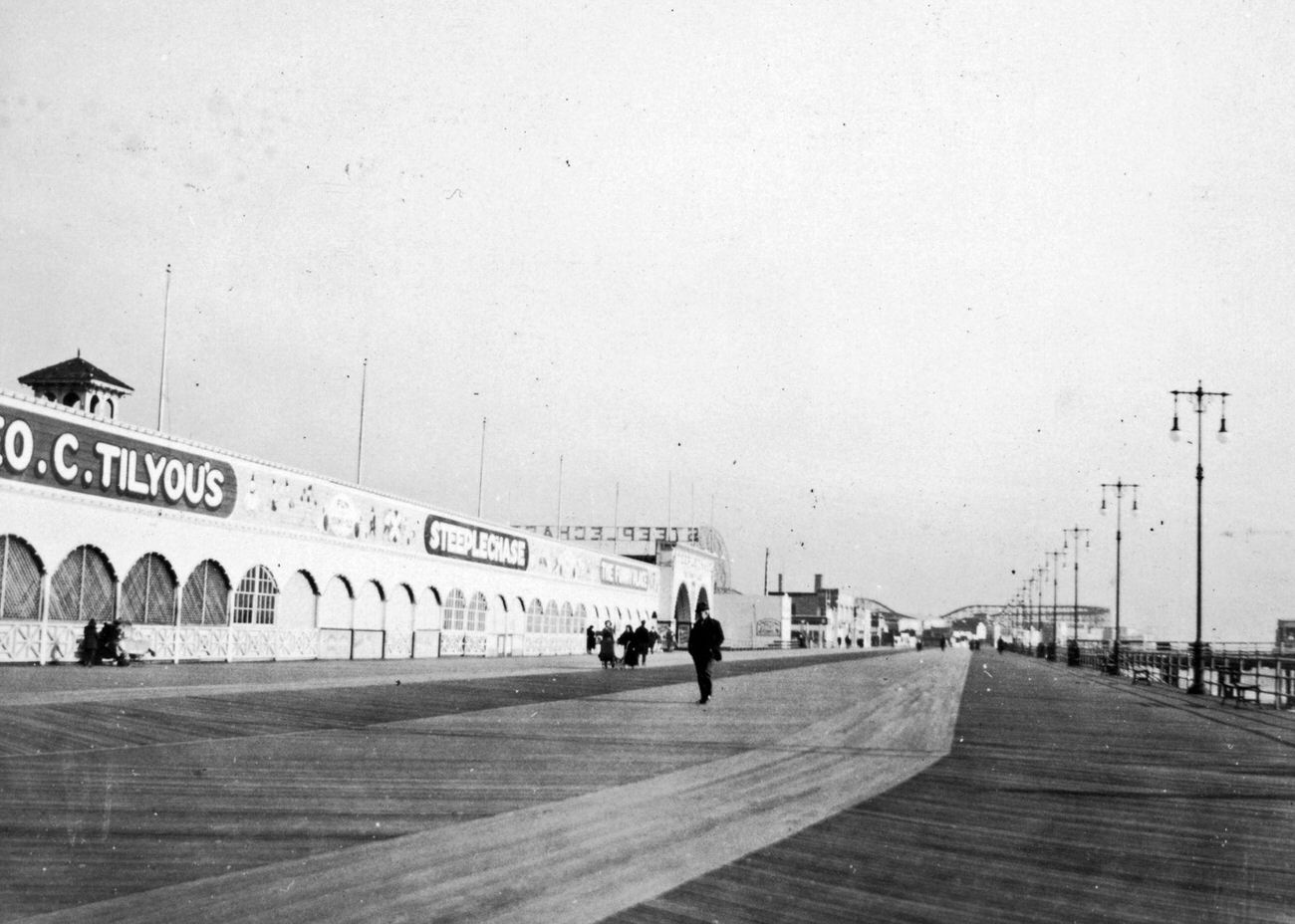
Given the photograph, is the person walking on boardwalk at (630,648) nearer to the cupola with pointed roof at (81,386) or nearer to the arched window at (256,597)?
the arched window at (256,597)

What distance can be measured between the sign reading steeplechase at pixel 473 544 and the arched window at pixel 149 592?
56.5ft

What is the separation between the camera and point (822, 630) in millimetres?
167250

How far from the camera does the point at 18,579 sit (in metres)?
28.5

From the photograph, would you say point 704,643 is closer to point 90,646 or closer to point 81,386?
point 90,646

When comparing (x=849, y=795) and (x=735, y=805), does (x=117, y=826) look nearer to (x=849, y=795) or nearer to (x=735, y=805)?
(x=735, y=805)

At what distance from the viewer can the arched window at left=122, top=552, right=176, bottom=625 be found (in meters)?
32.5

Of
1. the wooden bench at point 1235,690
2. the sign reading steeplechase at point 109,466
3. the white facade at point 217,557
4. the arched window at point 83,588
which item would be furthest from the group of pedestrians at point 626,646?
the wooden bench at point 1235,690

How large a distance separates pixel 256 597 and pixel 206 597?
8.70 feet

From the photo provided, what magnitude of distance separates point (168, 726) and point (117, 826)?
24.3 ft

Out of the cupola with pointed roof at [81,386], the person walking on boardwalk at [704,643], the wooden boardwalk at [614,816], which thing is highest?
the cupola with pointed roof at [81,386]

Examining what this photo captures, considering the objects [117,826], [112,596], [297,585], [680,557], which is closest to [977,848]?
[117,826]

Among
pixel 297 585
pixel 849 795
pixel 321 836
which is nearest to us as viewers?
pixel 321 836

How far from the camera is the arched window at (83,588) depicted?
98.1ft

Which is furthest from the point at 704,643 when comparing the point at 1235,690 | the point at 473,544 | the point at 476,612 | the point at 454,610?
the point at 476,612
